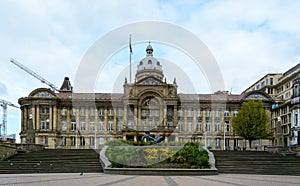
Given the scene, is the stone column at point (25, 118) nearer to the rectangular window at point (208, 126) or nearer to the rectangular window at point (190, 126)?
the rectangular window at point (190, 126)

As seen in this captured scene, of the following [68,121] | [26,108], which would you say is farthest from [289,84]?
[26,108]

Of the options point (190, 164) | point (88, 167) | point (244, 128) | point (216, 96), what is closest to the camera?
point (190, 164)

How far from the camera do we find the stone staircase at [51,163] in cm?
3459

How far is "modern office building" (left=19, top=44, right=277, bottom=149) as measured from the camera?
8019cm

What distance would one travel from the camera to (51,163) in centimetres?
3812

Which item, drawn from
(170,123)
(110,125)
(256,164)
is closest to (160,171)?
(256,164)

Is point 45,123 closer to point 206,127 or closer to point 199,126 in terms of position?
point 199,126

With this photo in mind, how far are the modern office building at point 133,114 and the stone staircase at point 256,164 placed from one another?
36.6 m

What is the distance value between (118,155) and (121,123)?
48.2 metres

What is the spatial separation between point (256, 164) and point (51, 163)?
21.1 meters

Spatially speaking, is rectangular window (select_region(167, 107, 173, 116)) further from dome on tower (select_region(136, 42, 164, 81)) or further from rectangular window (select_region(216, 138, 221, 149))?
dome on tower (select_region(136, 42, 164, 81))

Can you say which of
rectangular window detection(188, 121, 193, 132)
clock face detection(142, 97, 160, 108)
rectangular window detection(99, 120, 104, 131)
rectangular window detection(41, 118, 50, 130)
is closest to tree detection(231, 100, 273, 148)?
rectangular window detection(188, 121, 193, 132)

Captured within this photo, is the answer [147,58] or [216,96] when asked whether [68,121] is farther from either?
[216,96]

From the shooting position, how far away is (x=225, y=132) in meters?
83.4
